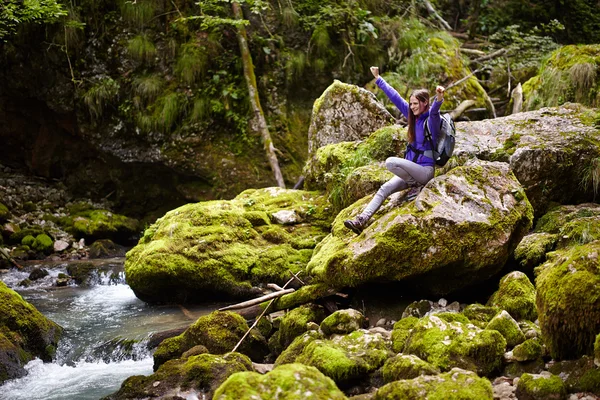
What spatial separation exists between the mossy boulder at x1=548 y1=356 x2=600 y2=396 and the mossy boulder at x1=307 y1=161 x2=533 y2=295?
195 cm

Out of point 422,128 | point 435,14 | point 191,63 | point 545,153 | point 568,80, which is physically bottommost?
point 545,153

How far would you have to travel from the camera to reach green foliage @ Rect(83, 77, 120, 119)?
15078 millimetres

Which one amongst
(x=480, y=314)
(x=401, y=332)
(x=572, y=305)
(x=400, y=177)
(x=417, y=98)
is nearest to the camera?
(x=572, y=305)

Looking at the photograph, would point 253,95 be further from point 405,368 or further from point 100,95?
point 405,368

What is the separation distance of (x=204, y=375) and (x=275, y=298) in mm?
2150

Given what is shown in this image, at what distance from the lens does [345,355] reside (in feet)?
15.8

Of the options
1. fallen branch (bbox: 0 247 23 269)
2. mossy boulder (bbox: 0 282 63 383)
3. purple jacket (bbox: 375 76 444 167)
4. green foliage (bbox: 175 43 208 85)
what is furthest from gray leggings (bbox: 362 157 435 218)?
green foliage (bbox: 175 43 208 85)

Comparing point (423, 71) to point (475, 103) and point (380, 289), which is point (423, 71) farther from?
point (380, 289)

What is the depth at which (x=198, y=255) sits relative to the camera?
27.7 ft

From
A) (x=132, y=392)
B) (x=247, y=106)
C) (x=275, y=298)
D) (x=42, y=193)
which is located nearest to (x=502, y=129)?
(x=275, y=298)

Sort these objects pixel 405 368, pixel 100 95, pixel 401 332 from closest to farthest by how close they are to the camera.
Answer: pixel 405 368, pixel 401 332, pixel 100 95

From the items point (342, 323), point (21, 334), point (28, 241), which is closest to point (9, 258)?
point (28, 241)

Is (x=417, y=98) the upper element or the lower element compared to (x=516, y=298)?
upper

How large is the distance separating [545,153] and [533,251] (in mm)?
1729
